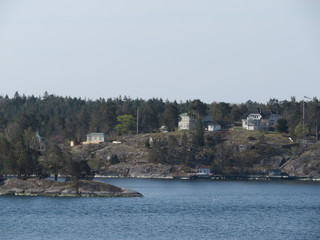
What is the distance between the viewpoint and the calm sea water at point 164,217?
7356cm

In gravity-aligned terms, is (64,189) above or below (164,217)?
above

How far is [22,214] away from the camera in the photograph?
296ft

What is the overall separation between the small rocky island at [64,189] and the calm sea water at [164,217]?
8.70 ft

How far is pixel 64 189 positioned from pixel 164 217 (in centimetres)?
2796

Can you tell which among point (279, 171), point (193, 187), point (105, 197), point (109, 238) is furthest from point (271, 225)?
point (279, 171)

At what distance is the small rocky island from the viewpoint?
11267 cm

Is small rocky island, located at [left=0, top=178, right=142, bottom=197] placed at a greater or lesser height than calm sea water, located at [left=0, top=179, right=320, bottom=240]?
greater

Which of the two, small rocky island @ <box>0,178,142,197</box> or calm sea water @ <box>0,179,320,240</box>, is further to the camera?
small rocky island @ <box>0,178,142,197</box>

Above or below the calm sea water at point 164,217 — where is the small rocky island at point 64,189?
above

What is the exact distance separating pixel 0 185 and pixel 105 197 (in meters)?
20.1

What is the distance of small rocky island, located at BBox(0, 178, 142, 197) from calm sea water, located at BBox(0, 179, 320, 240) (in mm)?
2653

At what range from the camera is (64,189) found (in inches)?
4441

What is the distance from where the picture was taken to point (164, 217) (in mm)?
89375

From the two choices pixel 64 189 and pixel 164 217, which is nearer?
pixel 164 217
